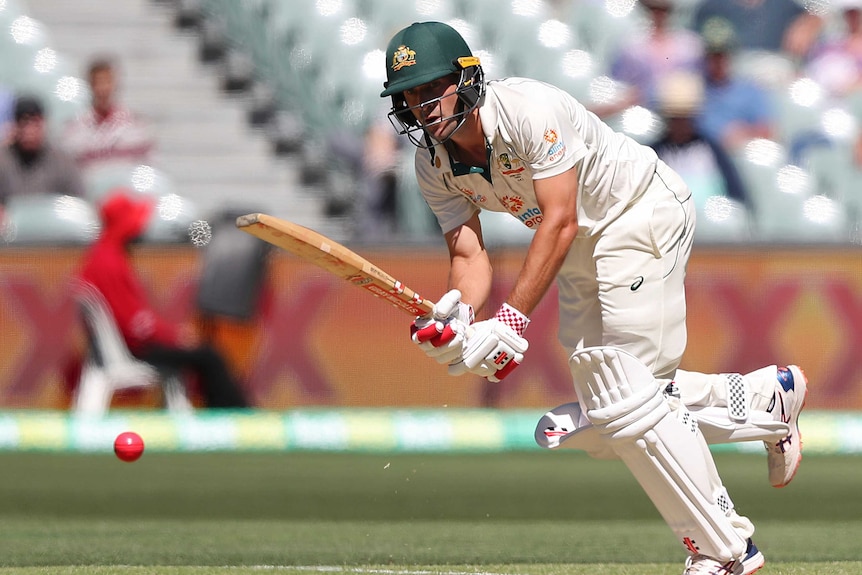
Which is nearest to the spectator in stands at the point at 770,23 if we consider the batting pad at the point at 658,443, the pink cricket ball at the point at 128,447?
the pink cricket ball at the point at 128,447

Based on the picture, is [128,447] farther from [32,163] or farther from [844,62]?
[844,62]

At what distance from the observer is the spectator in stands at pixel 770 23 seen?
35.3ft

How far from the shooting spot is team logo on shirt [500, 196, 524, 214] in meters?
3.91

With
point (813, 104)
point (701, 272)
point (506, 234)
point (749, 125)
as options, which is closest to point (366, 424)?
point (506, 234)

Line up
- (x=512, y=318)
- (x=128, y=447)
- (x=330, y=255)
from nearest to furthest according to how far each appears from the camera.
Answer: (x=330, y=255)
(x=512, y=318)
(x=128, y=447)

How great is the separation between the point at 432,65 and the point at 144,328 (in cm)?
484

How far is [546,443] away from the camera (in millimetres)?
3836

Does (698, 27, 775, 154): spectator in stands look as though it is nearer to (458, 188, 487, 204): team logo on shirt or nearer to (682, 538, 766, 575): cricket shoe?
(458, 188, 487, 204): team logo on shirt

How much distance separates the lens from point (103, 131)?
9086mm

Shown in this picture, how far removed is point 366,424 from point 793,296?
2.49 m

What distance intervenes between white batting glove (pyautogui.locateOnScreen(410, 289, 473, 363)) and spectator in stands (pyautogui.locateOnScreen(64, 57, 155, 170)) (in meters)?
5.86

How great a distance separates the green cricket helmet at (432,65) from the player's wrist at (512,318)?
480 millimetres

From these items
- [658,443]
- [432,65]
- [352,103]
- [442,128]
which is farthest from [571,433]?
[352,103]

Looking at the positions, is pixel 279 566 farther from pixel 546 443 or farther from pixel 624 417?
pixel 624 417
